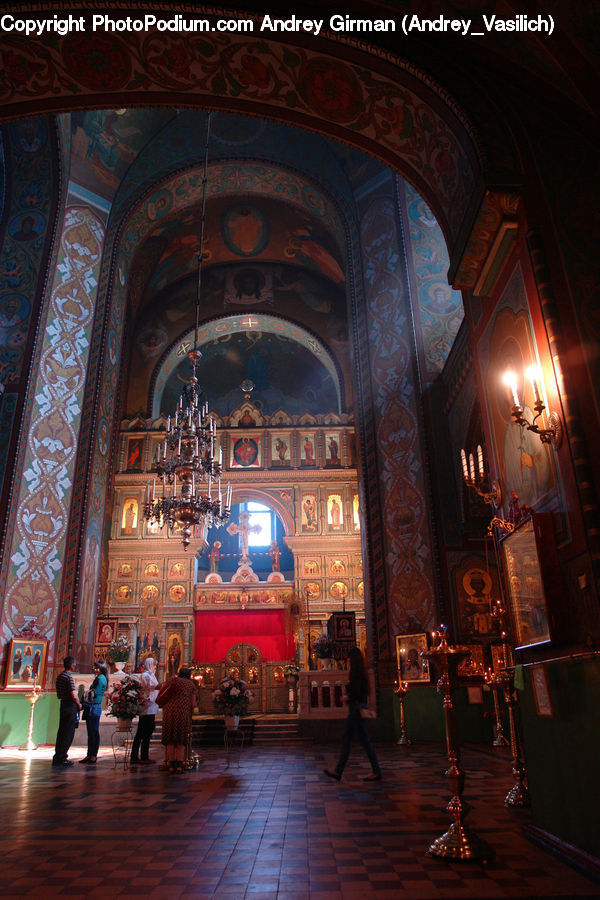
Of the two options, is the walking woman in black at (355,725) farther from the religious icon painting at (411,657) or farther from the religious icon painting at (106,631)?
the religious icon painting at (106,631)

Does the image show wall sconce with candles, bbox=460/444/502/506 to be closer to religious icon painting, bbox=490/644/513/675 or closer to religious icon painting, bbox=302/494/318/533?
religious icon painting, bbox=490/644/513/675

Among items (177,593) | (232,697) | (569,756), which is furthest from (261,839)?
(177,593)

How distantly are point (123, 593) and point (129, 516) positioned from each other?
2295mm

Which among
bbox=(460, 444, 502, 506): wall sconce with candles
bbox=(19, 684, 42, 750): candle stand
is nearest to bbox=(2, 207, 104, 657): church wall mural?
bbox=(19, 684, 42, 750): candle stand

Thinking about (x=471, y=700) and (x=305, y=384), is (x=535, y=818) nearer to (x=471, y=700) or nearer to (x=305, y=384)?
(x=471, y=700)

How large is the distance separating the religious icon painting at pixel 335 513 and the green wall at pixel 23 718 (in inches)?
378

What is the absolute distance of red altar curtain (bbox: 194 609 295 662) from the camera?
18.6 metres

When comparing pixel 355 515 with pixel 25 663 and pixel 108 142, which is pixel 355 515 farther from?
pixel 108 142

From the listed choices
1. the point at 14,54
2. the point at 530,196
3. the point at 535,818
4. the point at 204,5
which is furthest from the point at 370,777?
the point at 14,54

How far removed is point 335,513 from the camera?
18.9 m

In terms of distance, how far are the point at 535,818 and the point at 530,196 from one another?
443 centimetres

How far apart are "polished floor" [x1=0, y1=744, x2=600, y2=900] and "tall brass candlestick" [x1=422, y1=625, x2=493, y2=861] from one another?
0.24ft

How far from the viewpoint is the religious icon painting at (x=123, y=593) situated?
18.2 m

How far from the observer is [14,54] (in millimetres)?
6051
